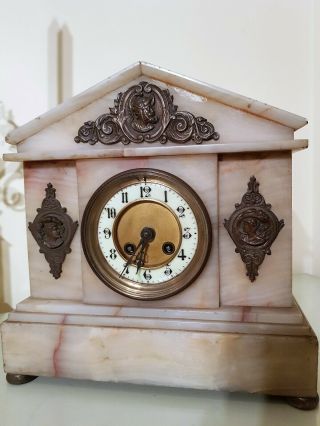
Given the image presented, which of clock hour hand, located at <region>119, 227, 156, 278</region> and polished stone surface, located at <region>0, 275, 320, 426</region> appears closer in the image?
polished stone surface, located at <region>0, 275, 320, 426</region>

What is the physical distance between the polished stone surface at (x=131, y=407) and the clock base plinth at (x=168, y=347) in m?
0.03

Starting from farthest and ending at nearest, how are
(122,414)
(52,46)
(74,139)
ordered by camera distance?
(52,46), (74,139), (122,414)

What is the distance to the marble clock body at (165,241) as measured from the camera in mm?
751

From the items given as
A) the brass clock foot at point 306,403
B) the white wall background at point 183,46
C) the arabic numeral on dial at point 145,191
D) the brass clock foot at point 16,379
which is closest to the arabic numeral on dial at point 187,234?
the arabic numeral on dial at point 145,191

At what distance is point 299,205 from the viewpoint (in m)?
1.45

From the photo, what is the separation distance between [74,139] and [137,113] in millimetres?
156

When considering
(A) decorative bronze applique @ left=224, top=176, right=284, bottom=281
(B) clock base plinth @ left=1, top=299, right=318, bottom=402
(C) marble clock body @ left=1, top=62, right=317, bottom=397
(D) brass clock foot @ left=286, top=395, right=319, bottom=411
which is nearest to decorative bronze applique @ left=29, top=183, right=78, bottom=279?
(C) marble clock body @ left=1, top=62, right=317, bottom=397

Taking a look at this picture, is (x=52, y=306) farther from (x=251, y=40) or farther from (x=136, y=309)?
(x=251, y=40)

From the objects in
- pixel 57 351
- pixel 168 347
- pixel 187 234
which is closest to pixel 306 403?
pixel 168 347

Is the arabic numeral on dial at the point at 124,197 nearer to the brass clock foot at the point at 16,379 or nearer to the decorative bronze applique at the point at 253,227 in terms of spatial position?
the decorative bronze applique at the point at 253,227

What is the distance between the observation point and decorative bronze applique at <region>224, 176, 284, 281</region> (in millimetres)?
772

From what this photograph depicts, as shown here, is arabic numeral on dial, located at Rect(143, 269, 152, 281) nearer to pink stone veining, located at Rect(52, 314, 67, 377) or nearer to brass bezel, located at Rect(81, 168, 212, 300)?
brass bezel, located at Rect(81, 168, 212, 300)

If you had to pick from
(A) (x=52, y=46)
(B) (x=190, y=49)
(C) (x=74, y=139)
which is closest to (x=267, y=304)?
(C) (x=74, y=139)

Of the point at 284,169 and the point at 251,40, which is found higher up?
the point at 251,40
